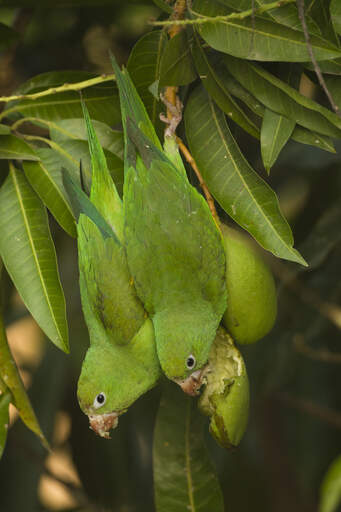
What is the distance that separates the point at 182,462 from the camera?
1.94 m

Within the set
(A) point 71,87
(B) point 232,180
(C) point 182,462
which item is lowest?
(C) point 182,462

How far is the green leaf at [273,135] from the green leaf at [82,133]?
1.28 feet

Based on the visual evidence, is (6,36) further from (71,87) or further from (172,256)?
(172,256)

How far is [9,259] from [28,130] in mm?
865

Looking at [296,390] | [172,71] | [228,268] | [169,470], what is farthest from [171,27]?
[296,390]

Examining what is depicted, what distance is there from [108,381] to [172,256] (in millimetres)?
328

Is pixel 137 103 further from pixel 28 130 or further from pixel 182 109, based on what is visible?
pixel 28 130

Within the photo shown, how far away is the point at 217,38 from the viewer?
1.48 metres

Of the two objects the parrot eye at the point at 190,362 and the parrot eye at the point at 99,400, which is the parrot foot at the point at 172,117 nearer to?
the parrot eye at the point at 190,362

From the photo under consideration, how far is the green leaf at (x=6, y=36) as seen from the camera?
2.01 metres

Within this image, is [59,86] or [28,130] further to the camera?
[28,130]

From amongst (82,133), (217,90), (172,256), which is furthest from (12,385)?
(217,90)

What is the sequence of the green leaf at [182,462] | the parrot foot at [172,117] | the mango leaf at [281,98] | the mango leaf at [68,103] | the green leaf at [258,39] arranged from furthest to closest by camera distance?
1. the green leaf at [182,462]
2. the mango leaf at [68,103]
3. the parrot foot at [172,117]
4. the mango leaf at [281,98]
5. the green leaf at [258,39]

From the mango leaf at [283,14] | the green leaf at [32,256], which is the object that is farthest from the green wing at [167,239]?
the mango leaf at [283,14]
